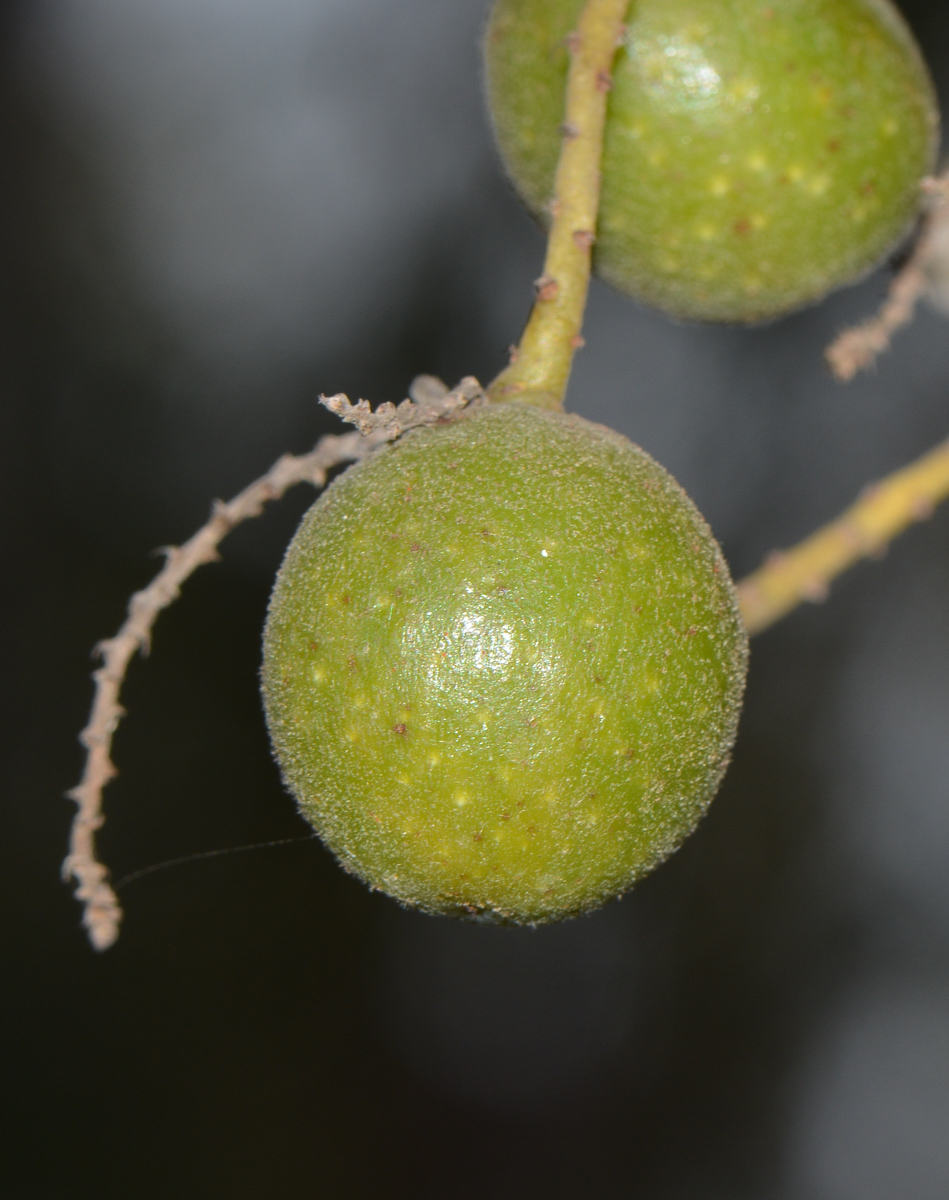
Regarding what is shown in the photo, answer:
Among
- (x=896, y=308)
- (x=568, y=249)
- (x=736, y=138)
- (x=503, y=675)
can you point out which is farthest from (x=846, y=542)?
(x=503, y=675)

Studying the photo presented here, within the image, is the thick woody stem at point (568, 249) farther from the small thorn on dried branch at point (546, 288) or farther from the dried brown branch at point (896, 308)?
the dried brown branch at point (896, 308)

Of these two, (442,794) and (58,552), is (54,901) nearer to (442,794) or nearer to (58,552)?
(58,552)

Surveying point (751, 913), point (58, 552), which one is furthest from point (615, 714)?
point (751, 913)

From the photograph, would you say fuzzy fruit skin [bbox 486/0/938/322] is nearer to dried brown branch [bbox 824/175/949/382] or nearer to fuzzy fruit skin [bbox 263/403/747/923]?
dried brown branch [bbox 824/175/949/382]

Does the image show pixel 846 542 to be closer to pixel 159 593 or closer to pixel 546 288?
pixel 546 288

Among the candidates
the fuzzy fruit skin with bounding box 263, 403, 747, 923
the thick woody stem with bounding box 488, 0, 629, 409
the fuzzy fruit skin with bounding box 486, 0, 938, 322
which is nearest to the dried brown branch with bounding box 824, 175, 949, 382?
the fuzzy fruit skin with bounding box 486, 0, 938, 322

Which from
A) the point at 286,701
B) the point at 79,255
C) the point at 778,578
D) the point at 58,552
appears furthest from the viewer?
the point at 79,255
